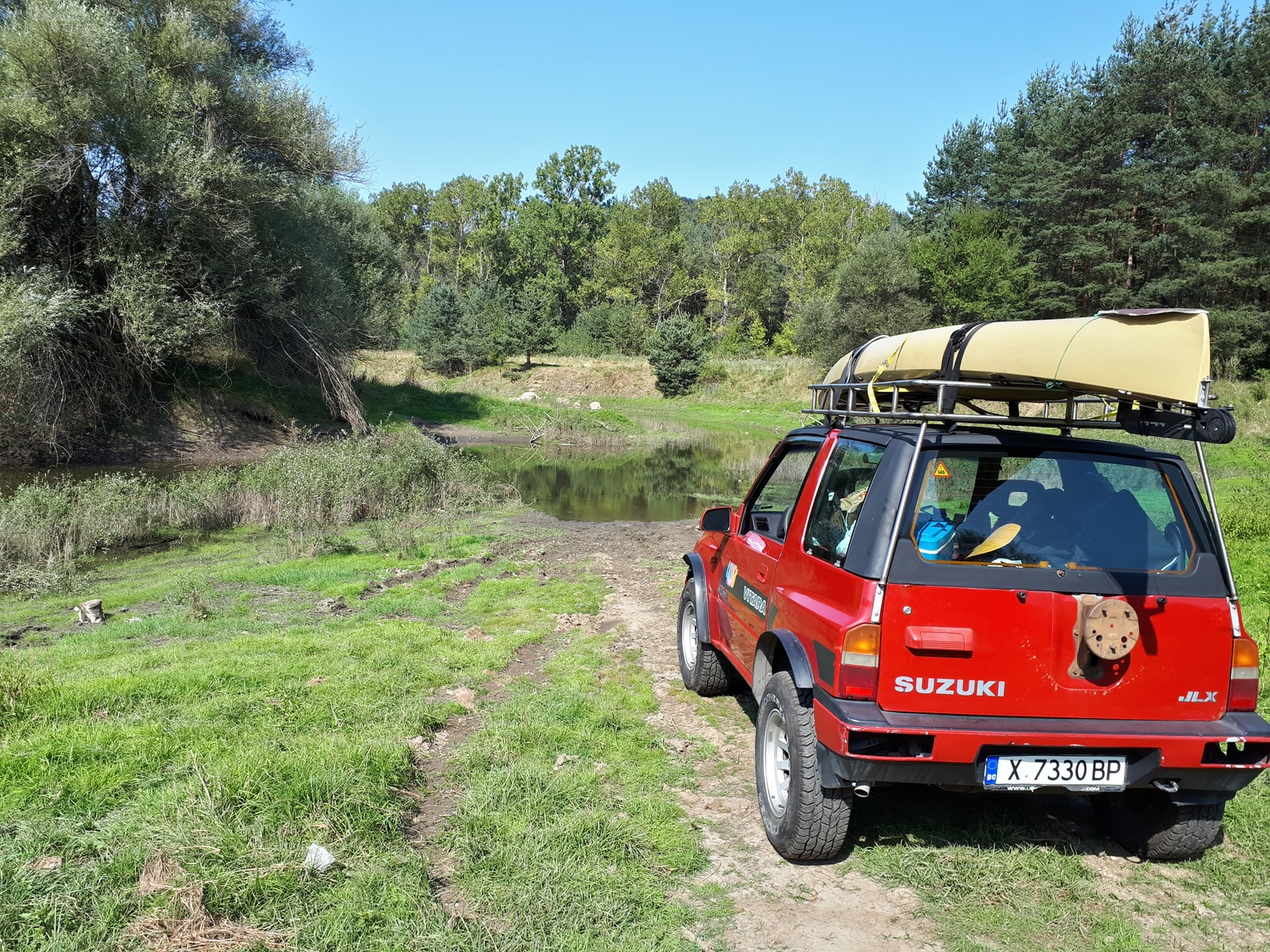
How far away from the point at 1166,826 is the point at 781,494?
3.13 meters

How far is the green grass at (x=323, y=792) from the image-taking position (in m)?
3.41

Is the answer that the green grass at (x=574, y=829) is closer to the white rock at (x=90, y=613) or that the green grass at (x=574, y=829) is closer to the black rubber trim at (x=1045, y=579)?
the black rubber trim at (x=1045, y=579)

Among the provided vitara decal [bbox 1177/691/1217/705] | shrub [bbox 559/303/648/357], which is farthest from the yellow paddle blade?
shrub [bbox 559/303/648/357]

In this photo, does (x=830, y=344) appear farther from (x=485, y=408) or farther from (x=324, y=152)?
(x=324, y=152)

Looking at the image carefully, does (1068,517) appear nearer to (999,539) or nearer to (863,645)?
(999,539)

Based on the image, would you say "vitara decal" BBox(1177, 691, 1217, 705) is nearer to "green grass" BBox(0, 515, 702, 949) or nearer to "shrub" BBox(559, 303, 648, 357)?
"green grass" BBox(0, 515, 702, 949)

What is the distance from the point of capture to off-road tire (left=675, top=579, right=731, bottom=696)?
6426 mm

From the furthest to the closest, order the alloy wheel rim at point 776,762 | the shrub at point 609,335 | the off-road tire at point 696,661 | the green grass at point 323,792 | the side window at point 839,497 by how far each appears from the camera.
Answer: the shrub at point 609,335
the off-road tire at point 696,661
the side window at point 839,497
the alloy wheel rim at point 776,762
the green grass at point 323,792

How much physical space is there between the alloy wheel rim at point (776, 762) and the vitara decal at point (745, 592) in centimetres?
70

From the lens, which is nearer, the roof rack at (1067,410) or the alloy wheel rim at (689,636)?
the roof rack at (1067,410)

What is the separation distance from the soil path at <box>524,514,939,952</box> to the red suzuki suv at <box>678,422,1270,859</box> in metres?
0.19

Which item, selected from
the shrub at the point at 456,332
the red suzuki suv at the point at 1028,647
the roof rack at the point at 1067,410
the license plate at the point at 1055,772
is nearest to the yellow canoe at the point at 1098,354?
the roof rack at the point at 1067,410

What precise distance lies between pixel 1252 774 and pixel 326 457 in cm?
1672

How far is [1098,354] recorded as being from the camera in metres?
3.51
